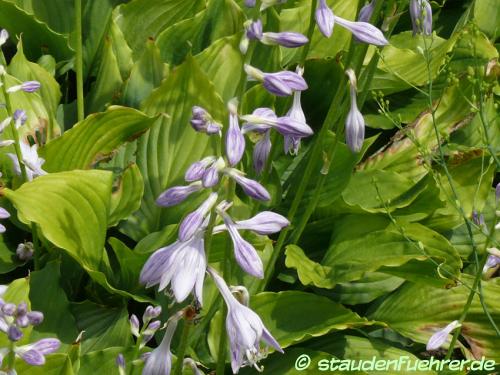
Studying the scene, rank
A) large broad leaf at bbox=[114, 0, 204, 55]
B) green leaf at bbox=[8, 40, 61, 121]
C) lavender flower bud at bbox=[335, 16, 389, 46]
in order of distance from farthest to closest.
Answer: large broad leaf at bbox=[114, 0, 204, 55] < green leaf at bbox=[8, 40, 61, 121] < lavender flower bud at bbox=[335, 16, 389, 46]

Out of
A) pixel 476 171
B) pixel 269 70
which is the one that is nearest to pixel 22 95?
pixel 269 70

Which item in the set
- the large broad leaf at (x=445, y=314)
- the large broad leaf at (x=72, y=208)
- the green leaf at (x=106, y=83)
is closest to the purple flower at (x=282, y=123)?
the large broad leaf at (x=72, y=208)

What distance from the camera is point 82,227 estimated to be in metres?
3.07

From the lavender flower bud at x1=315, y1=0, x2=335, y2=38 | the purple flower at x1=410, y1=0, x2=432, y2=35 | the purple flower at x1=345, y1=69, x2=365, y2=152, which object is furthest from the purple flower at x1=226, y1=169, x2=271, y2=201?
the purple flower at x1=410, y1=0, x2=432, y2=35

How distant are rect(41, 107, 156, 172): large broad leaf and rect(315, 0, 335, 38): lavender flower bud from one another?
1.12 meters

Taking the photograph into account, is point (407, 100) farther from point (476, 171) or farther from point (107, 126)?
point (107, 126)

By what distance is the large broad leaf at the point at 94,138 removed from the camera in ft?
10.7

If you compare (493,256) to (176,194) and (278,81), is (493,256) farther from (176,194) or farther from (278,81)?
(176,194)

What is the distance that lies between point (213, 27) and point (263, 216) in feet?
7.06

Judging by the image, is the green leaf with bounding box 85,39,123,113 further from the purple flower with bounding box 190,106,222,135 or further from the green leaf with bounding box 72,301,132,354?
the purple flower with bounding box 190,106,222,135

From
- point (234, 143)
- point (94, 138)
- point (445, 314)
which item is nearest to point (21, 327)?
point (234, 143)

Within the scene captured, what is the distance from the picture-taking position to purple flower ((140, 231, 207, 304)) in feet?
6.31

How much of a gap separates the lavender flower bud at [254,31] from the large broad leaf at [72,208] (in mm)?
1067

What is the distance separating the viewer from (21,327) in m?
2.04
